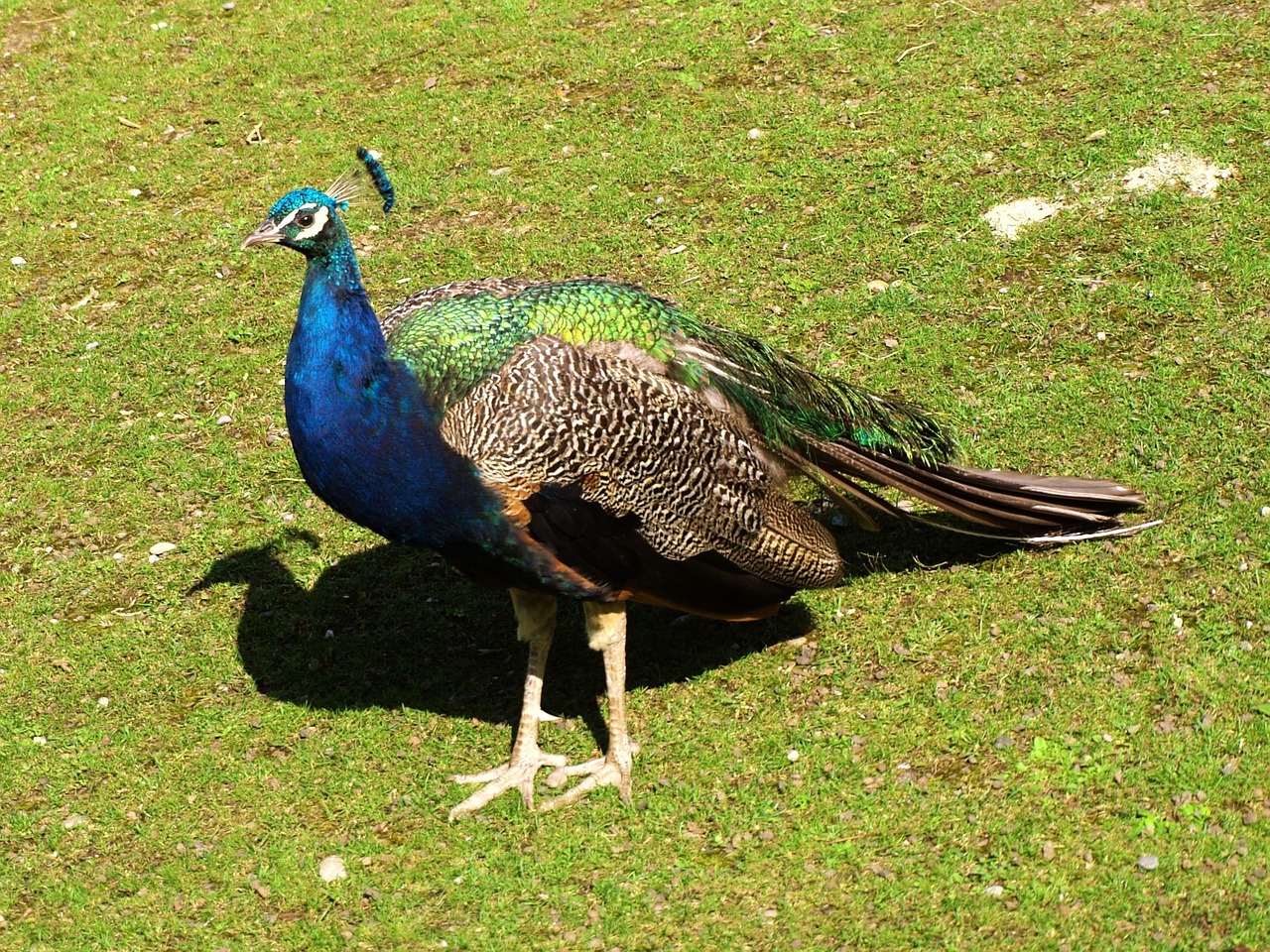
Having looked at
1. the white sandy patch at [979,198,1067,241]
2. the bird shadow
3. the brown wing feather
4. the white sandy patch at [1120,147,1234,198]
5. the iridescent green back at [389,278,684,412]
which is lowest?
the bird shadow

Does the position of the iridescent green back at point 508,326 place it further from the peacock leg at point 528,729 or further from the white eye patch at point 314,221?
the peacock leg at point 528,729

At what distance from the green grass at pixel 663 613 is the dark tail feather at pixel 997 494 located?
128mm

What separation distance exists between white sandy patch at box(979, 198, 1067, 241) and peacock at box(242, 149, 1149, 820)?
8.02 ft

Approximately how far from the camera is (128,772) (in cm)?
525

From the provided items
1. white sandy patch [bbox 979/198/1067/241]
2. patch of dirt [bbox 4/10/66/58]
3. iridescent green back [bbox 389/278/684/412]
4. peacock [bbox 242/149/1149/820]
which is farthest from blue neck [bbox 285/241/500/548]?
patch of dirt [bbox 4/10/66/58]

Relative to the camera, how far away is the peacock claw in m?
5.00

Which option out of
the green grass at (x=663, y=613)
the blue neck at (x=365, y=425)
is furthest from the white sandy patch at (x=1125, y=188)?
the blue neck at (x=365, y=425)

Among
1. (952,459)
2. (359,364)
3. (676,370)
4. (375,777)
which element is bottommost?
(375,777)

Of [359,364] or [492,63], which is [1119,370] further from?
[492,63]

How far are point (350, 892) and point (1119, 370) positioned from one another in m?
4.06

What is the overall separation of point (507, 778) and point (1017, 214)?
4.34 meters

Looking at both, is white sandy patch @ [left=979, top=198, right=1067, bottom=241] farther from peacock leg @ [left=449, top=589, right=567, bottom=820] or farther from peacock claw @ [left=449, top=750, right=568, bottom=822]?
peacock claw @ [left=449, top=750, right=568, bottom=822]

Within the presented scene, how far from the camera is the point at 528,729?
16.9 ft

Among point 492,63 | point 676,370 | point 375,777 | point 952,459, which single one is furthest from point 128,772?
point 492,63
